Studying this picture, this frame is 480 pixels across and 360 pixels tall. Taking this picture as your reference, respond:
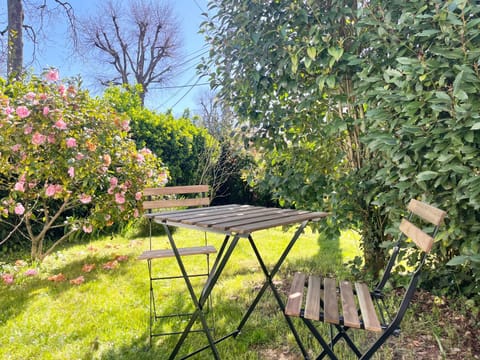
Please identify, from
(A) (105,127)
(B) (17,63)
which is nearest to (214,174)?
(A) (105,127)

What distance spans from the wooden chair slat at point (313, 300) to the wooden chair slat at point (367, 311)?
0.64 ft

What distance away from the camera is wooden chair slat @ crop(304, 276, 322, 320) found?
4.21 ft

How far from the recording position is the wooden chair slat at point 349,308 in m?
1.25

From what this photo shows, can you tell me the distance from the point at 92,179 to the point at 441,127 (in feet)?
10.8

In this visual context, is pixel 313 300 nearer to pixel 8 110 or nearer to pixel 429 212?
pixel 429 212

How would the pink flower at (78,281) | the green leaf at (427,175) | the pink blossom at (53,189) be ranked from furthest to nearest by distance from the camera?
1. the pink blossom at (53,189)
2. the pink flower at (78,281)
3. the green leaf at (427,175)

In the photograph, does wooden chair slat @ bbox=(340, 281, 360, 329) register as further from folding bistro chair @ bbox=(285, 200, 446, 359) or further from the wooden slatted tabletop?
the wooden slatted tabletop

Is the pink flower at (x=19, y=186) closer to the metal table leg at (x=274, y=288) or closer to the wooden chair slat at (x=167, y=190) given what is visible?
the wooden chair slat at (x=167, y=190)

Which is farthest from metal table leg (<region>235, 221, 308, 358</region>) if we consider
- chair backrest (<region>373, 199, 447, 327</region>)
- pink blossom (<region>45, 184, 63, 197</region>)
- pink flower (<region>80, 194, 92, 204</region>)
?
pink blossom (<region>45, 184, 63, 197</region>)

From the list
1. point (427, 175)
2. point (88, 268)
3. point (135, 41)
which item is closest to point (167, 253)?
point (88, 268)

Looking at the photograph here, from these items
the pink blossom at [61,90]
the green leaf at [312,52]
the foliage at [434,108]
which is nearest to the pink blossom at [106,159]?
the pink blossom at [61,90]

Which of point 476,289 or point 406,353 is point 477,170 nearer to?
point 476,289

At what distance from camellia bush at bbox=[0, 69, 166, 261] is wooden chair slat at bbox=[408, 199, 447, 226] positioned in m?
3.06

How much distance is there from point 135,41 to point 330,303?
16460mm
